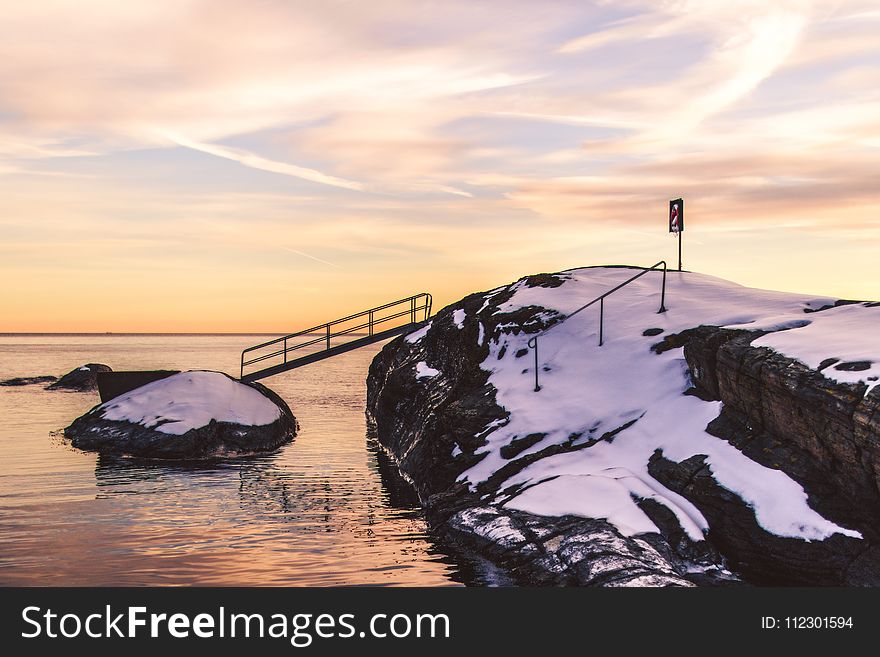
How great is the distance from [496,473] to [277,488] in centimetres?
686

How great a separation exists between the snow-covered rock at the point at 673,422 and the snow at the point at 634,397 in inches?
1.7

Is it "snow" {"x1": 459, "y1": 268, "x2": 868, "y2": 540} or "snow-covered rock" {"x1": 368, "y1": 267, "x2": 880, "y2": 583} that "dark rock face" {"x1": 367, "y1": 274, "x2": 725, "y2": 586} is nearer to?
"snow-covered rock" {"x1": 368, "y1": 267, "x2": 880, "y2": 583}

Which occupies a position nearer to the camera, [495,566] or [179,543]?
[495,566]

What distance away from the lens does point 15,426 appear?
3441 cm

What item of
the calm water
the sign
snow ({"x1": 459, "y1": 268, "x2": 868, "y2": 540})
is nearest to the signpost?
the sign

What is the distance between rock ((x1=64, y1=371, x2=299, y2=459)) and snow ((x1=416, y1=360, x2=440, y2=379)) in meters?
6.51

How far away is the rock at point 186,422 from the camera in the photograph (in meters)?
26.5

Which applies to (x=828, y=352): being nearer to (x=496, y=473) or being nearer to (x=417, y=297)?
(x=496, y=473)

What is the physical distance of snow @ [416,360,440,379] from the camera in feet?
82.1

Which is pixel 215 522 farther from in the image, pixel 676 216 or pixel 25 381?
pixel 25 381

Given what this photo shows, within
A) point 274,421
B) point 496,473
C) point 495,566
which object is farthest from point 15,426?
point 495,566

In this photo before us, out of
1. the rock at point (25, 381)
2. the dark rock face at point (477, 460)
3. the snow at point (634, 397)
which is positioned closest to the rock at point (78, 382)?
the rock at point (25, 381)

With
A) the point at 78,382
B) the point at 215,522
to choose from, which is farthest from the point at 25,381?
the point at 215,522

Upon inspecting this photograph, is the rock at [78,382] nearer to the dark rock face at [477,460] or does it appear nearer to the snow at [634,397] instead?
the dark rock face at [477,460]
